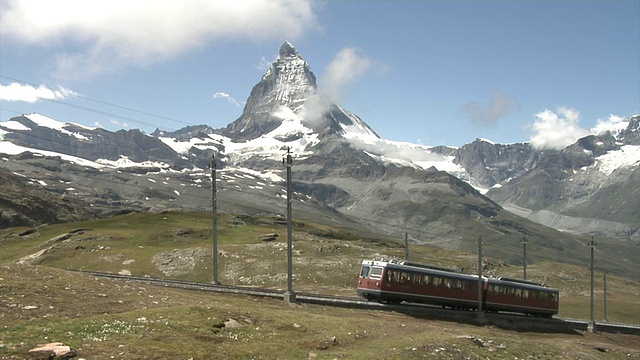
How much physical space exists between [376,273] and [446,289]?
449 inches

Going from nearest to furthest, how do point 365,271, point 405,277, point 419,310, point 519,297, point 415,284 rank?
1. point 419,310
2. point 405,277
3. point 365,271
4. point 415,284
5. point 519,297

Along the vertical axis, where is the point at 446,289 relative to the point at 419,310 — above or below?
above

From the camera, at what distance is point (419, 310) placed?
6378cm

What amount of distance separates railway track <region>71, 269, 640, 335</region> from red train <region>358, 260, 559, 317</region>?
5.10 ft

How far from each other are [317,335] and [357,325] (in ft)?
21.8

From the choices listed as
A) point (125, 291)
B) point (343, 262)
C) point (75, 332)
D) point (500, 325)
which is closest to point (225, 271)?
point (343, 262)

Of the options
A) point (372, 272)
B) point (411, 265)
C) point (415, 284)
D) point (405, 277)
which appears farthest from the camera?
point (411, 265)

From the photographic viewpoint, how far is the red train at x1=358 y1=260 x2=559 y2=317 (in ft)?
216

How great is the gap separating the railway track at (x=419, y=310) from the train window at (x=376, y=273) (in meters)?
3.03

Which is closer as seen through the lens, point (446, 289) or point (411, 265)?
point (411, 265)

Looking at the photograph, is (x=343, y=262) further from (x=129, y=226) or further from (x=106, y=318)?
(x=106, y=318)

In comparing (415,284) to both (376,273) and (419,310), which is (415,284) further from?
(376,273)

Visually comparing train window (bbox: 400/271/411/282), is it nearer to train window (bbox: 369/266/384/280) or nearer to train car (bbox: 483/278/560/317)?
train window (bbox: 369/266/384/280)

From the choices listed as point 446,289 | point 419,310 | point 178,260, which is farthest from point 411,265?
point 178,260
